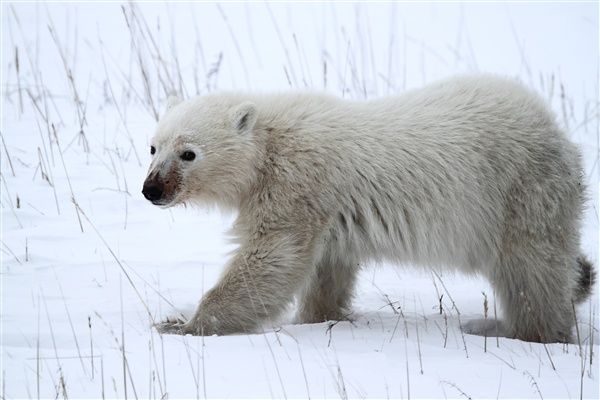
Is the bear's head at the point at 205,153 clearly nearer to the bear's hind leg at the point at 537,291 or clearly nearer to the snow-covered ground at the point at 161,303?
the snow-covered ground at the point at 161,303

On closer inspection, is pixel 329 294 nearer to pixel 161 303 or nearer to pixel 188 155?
pixel 161 303

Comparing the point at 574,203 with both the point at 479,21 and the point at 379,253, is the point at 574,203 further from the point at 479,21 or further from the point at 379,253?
the point at 479,21

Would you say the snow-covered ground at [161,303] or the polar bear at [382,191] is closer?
the snow-covered ground at [161,303]

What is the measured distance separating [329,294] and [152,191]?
1543 millimetres

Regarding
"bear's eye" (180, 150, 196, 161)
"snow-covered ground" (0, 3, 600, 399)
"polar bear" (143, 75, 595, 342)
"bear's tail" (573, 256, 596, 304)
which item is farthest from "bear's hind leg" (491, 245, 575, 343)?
"bear's eye" (180, 150, 196, 161)

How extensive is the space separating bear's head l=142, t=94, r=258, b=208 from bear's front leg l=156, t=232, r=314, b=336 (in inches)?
20.3

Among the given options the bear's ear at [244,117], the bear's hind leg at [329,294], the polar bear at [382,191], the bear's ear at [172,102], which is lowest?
the bear's hind leg at [329,294]

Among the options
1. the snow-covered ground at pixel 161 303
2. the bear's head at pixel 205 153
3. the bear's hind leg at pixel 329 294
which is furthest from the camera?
the bear's hind leg at pixel 329 294

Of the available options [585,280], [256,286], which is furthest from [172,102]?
[585,280]

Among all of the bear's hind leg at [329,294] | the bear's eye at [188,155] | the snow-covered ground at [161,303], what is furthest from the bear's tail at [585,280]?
the bear's eye at [188,155]

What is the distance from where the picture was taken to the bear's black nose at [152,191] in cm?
465

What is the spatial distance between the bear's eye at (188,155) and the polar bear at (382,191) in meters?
0.01

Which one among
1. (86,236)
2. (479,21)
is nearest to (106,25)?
(479,21)

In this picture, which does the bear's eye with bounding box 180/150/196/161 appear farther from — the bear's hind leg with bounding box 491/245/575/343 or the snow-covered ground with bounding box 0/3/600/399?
the bear's hind leg with bounding box 491/245/575/343
